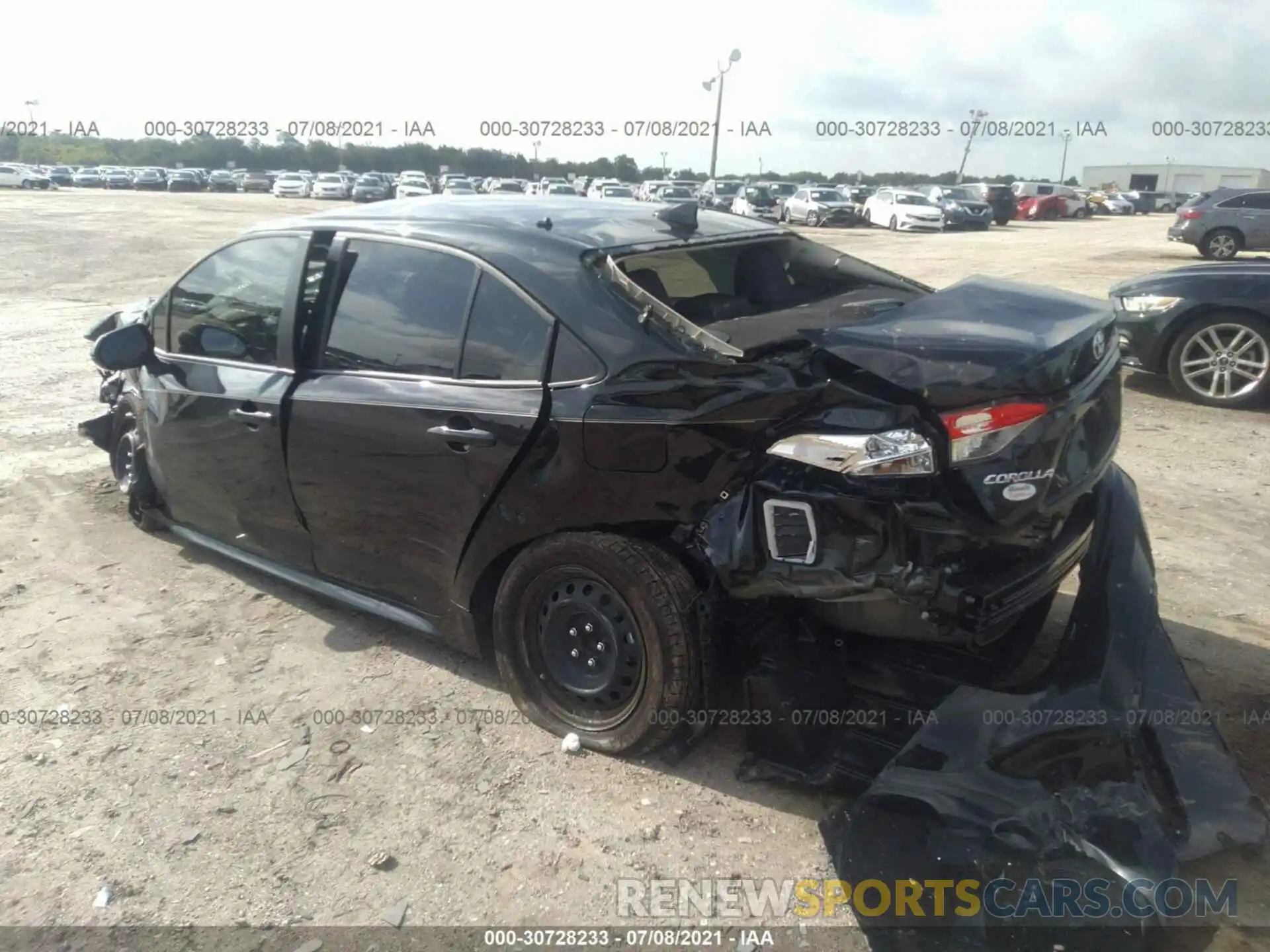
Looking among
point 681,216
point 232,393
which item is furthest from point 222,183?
point 681,216

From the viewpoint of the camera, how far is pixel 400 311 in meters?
3.51

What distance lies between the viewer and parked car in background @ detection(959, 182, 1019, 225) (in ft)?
128

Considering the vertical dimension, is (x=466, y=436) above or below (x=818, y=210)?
below

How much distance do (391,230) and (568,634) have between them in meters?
1.67

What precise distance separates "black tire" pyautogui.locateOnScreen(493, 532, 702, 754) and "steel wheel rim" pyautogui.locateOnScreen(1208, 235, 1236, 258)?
23.7 metres

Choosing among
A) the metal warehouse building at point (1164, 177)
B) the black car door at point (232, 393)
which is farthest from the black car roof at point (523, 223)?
the metal warehouse building at point (1164, 177)

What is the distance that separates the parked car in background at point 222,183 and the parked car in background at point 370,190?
54.8ft

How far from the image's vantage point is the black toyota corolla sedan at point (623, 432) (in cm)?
261

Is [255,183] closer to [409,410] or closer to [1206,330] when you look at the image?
[1206,330]

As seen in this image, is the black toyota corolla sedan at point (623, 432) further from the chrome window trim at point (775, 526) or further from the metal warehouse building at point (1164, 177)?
the metal warehouse building at point (1164, 177)

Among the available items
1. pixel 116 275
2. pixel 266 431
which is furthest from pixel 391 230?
pixel 116 275

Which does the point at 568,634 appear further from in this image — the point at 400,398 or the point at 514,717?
the point at 400,398

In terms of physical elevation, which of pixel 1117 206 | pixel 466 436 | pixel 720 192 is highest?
pixel 1117 206

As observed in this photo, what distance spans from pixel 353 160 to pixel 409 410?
83.4 m
